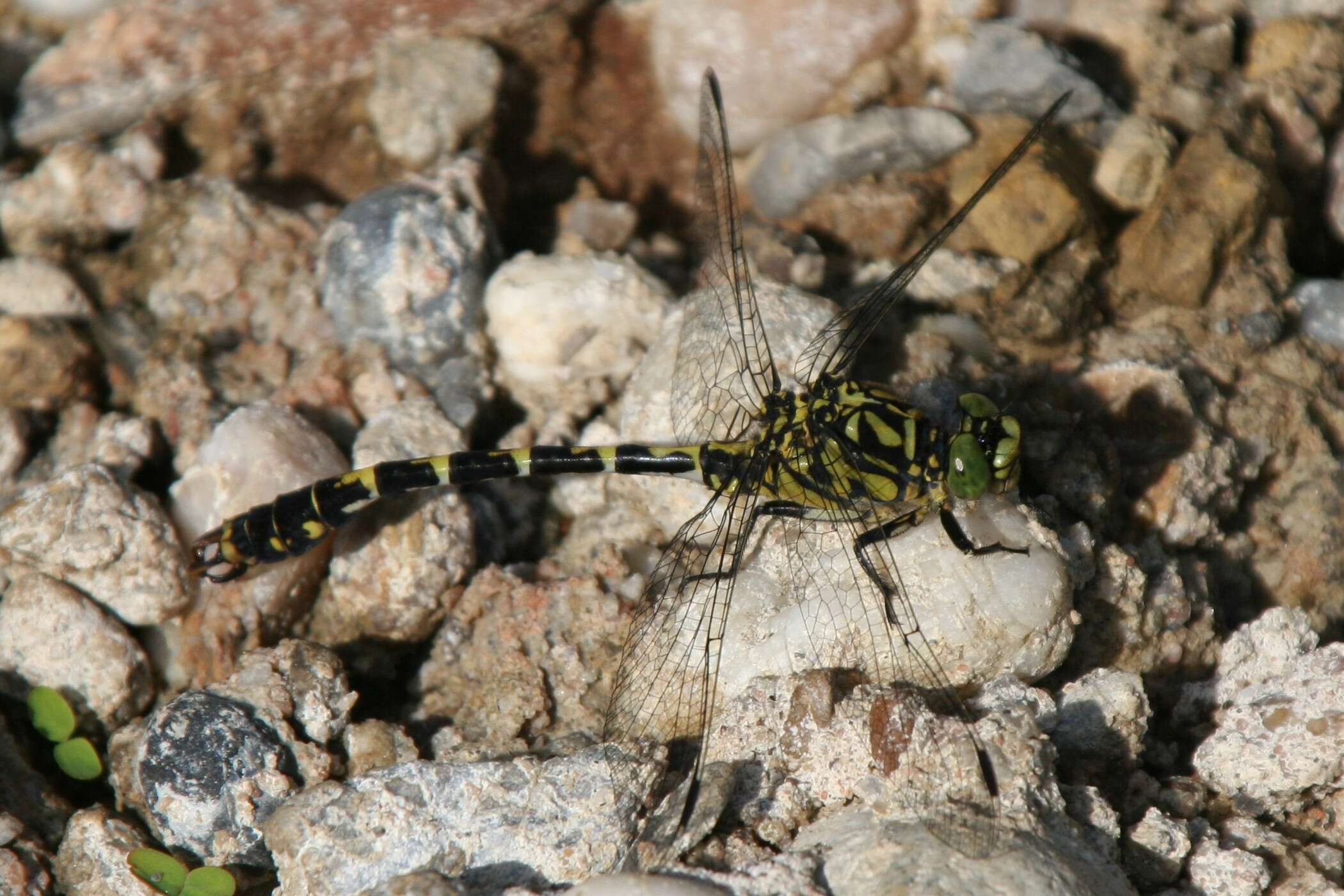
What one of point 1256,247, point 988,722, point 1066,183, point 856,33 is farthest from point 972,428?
point 856,33

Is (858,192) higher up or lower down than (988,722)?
higher up

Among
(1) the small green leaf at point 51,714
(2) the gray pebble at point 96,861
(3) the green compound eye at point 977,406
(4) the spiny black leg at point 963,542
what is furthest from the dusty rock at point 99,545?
(3) the green compound eye at point 977,406

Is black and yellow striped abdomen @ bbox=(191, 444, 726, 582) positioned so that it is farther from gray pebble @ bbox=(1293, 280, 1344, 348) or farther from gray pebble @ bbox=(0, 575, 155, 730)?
gray pebble @ bbox=(1293, 280, 1344, 348)

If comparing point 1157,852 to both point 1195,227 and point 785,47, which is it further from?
point 785,47

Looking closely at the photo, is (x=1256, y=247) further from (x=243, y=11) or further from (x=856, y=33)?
(x=243, y=11)

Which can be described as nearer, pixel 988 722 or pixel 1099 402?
pixel 988 722
